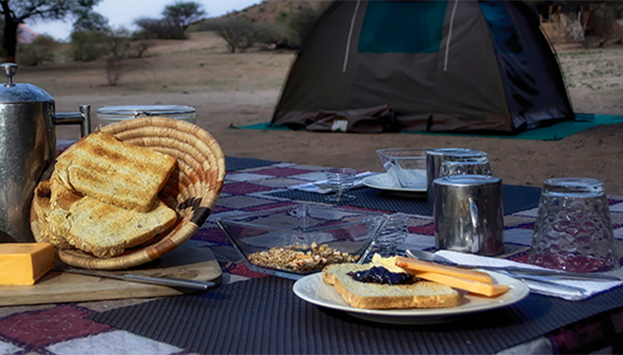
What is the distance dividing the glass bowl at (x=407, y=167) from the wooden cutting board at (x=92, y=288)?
2.73ft

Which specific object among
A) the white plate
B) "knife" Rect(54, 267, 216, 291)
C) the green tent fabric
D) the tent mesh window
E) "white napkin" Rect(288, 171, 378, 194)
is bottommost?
the green tent fabric

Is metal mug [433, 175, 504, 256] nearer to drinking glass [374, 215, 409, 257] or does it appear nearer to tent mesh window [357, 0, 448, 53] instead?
drinking glass [374, 215, 409, 257]

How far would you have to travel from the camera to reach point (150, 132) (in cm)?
137

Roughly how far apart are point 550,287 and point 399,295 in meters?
0.31

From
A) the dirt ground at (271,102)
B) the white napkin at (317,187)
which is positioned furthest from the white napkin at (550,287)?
the dirt ground at (271,102)

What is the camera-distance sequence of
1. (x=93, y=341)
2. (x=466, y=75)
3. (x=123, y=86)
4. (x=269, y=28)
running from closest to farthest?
(x=93, y=341) < (x=466, y=75) < (x=123, y=86) < (x=269, y=28)

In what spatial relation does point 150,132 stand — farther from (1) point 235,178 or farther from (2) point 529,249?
(1) point 235,178

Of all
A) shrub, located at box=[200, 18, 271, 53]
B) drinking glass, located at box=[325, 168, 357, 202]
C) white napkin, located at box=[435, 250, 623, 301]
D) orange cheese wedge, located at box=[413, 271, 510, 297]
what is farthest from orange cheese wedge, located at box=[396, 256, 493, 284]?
shrub, located at box=[200, 18, 271, 53]

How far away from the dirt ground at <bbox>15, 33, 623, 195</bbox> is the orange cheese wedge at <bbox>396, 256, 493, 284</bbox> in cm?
390

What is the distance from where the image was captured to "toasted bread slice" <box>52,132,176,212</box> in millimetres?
1208

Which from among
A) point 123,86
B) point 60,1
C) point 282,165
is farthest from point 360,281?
point 60,1

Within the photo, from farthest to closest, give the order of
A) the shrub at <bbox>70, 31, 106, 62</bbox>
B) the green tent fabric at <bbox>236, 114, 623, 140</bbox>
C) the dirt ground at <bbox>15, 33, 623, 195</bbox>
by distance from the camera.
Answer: the shrub at <bbox>70, 31, 106, 62</bbox> → the green tent fabric at <bbox>236, 114, 623, 140</bbox> → the dirt ground at <bbox>15, 33, 623, 195</bbox>

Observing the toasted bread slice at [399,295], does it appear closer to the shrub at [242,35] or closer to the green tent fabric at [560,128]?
the green tent fabric at [560,128]

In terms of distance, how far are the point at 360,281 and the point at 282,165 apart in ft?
5.70
